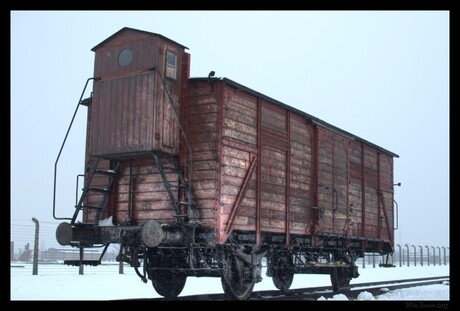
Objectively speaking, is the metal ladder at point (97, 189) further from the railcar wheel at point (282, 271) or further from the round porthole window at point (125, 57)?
the railcar wheel at point (282, 271)

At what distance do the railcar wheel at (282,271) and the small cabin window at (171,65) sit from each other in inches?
187

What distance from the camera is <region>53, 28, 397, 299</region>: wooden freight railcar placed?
10.5 meters

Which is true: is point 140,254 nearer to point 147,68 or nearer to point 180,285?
point 180,285

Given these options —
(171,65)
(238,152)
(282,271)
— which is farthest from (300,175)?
(171,65)

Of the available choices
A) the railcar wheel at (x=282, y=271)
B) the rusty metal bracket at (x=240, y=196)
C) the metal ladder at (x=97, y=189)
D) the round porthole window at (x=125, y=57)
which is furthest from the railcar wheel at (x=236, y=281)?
the round porthole window at (x=125, y=57)

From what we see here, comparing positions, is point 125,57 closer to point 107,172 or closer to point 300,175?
point 107,172

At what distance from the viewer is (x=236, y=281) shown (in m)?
11.0

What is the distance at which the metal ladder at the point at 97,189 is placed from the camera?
1119cm

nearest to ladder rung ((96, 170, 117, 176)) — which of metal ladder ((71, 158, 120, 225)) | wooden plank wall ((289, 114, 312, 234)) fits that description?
metal ladder ((71, 158, 120, 225))

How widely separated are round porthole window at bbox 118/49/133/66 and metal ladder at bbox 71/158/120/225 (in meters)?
1.90

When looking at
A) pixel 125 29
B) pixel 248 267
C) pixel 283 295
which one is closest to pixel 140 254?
pixel 248 267

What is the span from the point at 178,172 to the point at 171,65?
2.01 meters

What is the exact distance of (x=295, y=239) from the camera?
1345cm

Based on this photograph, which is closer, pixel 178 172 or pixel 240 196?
pixel 178 172
